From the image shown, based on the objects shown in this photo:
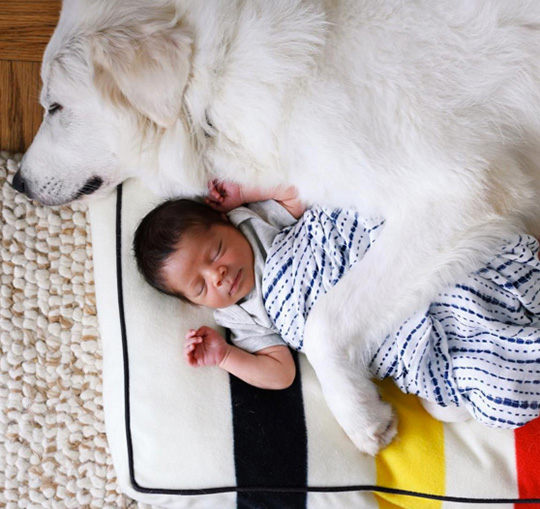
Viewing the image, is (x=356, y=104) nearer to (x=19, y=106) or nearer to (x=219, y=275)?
(x=219, y=275)

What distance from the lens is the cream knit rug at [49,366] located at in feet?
6.36

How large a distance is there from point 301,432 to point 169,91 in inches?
35.1

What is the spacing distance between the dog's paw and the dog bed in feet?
0.09

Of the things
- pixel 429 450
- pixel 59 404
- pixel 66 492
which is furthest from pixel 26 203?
pixel 429 450

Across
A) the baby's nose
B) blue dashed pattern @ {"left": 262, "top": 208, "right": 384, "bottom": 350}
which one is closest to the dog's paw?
blue dashed pattern @ {"left": 262, "top": 208, "right": 384, "bottom": 350}

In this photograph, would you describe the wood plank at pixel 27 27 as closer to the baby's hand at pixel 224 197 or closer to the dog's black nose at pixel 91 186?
the dog's black nose at pixel 91 186

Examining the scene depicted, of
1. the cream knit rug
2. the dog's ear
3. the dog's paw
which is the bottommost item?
the cream knit rug

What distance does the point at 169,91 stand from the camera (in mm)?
1473

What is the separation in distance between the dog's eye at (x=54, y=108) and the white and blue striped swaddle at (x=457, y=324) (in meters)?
0.68

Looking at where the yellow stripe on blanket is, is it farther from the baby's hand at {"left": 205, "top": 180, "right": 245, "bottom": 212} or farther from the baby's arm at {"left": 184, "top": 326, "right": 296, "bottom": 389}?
the baby's hand at {"left": 205, "top": 180, "right": 245, "bottom": 212}

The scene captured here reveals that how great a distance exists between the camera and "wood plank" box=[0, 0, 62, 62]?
2359 mm

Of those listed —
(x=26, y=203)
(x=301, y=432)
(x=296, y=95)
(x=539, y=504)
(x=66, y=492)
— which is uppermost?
(x=296, y=95)

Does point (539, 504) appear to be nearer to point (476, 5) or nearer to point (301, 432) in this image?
point (301, 432)

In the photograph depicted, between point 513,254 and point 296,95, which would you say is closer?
point 296,95
